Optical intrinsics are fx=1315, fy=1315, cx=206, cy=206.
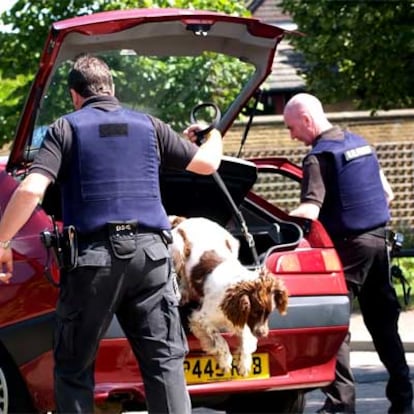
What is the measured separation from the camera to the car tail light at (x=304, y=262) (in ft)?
22.9

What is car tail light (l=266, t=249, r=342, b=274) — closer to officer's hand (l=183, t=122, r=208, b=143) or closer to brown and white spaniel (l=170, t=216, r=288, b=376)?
brown and white spaniel (l=170, t=216, r=288, b=376)

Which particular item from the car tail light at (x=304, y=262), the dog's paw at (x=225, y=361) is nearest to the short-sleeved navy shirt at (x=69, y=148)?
the dog's paw at (x=225, y=361)

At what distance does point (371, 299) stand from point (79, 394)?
280cm

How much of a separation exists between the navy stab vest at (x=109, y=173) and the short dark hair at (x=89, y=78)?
0.12 metres

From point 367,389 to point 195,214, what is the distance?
2.67 meters

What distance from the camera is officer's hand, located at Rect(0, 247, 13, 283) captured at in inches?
232

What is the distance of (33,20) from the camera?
17.5 m

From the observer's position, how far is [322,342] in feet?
22.7

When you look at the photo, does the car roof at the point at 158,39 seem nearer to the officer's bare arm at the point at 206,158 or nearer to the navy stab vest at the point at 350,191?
the navy stab vest at the point at 350,191

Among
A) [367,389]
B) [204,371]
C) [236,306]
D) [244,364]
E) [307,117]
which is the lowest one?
[367,389]

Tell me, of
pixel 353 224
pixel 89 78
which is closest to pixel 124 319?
pixel 89 78

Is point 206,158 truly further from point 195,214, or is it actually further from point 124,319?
point 195,214

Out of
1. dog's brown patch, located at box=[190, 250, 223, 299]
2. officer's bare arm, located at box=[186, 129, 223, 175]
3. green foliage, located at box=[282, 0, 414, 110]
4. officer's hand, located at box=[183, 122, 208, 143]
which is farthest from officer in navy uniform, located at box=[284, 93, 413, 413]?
green foliage, located at box=[282, 0, 414, 110]

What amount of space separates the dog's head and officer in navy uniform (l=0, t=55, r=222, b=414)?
46 cm
